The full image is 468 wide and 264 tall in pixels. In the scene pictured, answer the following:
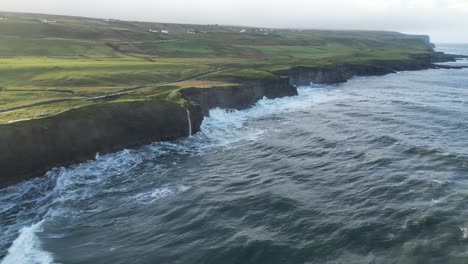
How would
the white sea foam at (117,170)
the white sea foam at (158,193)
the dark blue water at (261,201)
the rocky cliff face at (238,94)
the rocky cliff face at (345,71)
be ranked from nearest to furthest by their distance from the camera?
the dark blue water at (261,201), the white sea foam at (117,170), the white sea foam at (158,193), the rocky cliff face at (238,94), the rocky cliff face at (345,71)

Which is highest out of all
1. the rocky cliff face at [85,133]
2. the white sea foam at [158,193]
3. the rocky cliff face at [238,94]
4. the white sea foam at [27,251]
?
the rocky cliff face at [238,94]

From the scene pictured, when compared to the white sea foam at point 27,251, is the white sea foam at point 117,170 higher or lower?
higher

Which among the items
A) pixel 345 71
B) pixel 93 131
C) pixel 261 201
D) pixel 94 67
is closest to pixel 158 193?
pixel 261 201

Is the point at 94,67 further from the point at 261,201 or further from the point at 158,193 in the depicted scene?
the point at 261,201

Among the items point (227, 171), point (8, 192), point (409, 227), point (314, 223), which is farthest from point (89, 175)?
point (409, 227)

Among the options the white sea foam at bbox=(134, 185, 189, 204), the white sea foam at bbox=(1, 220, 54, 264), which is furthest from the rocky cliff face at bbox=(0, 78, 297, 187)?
the white sea foam at bbox=(134, 185, 189, 204)

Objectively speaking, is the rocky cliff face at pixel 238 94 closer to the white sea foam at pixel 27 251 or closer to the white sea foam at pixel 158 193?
the white sea foam at pixel 158 193

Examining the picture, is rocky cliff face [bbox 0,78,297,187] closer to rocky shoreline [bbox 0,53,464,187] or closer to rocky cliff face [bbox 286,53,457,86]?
rocky shoreline [bbox 0,53,464,187]

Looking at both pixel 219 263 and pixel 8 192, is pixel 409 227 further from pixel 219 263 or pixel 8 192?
pixel 8 192

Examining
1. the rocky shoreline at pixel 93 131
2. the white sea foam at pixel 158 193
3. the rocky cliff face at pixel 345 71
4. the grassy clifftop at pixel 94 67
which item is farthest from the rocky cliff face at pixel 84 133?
the rocky cliff face at pixel 345 71
